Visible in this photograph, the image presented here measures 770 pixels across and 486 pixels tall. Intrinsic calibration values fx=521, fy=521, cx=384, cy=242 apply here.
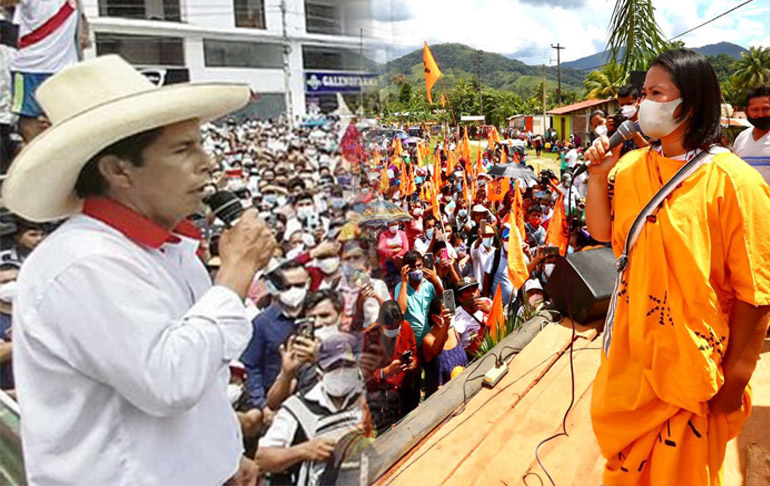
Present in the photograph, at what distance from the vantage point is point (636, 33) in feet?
16.4

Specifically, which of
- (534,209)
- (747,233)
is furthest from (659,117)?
(534,209)

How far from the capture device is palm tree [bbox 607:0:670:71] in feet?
16.2

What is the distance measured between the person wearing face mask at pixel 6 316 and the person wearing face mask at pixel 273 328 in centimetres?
49

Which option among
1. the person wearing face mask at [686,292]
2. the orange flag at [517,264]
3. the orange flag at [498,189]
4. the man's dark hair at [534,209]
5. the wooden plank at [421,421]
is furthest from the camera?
the orange flag at [498,189]

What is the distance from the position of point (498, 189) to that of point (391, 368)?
229 inches

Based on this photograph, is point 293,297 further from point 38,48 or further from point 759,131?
point 759,131

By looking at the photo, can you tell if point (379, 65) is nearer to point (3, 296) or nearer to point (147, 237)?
point (147, 237)

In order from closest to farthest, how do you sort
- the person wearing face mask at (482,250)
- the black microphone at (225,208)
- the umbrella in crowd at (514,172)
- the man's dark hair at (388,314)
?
the black microphone at (225,208), the man's dark hair at (388,314), the person wearing face mask at (482,250), the umbrella in crowd at (514,172)

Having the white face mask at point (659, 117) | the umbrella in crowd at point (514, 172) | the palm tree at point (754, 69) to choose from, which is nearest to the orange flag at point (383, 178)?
the white face mask at point (659, 117)

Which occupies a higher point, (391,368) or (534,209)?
(534,209)

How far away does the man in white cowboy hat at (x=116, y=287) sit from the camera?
0.90 metres

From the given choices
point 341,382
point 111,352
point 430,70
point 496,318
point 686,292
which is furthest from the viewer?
point 430,70

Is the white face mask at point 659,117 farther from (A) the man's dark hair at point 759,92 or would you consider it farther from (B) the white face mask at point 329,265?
(A) the man's dark hair at point 759,92

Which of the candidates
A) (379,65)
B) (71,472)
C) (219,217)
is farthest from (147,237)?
(379,65)
